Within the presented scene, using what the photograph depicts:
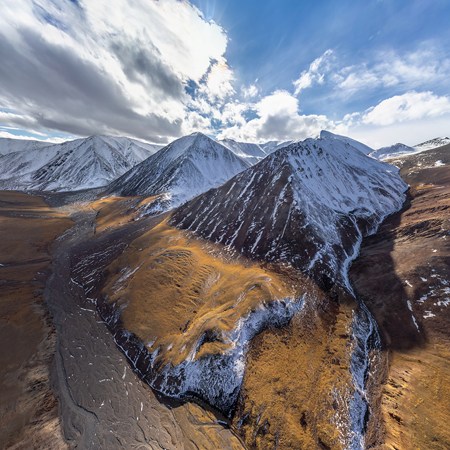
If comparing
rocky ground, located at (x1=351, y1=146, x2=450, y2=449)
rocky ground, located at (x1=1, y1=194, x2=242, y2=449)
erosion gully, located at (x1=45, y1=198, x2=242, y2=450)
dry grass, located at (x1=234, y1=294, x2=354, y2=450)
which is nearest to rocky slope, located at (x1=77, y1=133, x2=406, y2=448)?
dry grass, located at (x1=234, y1=294, x2=354, y2=450)

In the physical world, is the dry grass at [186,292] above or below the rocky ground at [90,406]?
above

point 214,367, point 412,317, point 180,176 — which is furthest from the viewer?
point 180,176

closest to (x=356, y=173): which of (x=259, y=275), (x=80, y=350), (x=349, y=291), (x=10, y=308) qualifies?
(x=349, y=291)

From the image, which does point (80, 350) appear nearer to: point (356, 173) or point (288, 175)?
point (288, 175)

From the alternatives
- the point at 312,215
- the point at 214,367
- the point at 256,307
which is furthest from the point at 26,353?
the point at 312,215

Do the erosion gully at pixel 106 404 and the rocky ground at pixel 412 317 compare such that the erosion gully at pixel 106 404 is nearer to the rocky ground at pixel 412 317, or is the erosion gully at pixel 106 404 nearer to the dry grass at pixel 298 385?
the dry grass at pixel 298 385

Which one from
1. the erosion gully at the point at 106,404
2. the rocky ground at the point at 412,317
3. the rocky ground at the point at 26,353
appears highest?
the rocky ground at the point at 412,317

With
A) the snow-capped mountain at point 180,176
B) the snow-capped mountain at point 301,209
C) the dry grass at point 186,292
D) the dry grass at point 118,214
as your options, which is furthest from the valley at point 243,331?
the snow-capped mountain at point 180,176

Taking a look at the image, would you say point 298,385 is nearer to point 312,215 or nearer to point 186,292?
point 186,292
